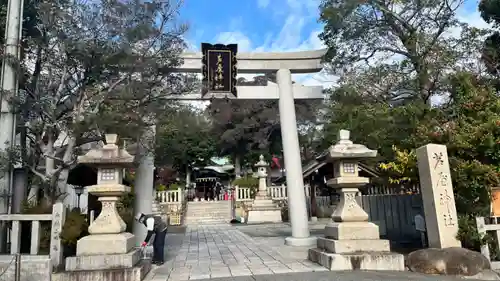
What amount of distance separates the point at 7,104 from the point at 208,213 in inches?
718

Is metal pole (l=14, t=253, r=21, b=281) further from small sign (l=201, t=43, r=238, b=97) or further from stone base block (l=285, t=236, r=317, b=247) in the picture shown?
stone base block (l=285, t=236, r=317, b=247)

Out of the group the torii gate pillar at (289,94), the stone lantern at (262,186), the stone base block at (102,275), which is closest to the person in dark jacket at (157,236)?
the stone base block at (102,275)

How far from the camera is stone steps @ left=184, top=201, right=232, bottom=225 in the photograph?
23.4m

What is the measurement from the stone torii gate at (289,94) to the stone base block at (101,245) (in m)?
4.23

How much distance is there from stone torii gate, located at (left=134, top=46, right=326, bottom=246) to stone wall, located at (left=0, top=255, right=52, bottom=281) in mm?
5043

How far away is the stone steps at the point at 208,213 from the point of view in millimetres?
23406

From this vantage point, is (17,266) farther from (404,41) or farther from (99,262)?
(404,41)

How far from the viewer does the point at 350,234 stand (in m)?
7.10

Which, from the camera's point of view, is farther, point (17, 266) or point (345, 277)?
point (345, 277)

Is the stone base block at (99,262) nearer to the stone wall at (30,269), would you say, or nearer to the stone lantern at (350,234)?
the stone wall at (30,269)

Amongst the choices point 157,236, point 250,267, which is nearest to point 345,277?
point 250,267

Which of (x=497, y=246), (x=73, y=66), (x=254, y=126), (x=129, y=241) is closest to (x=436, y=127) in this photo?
(x=497, y=246)

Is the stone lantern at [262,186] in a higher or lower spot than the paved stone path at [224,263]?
higher

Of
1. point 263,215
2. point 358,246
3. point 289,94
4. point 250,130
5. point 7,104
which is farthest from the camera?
point 250,130
